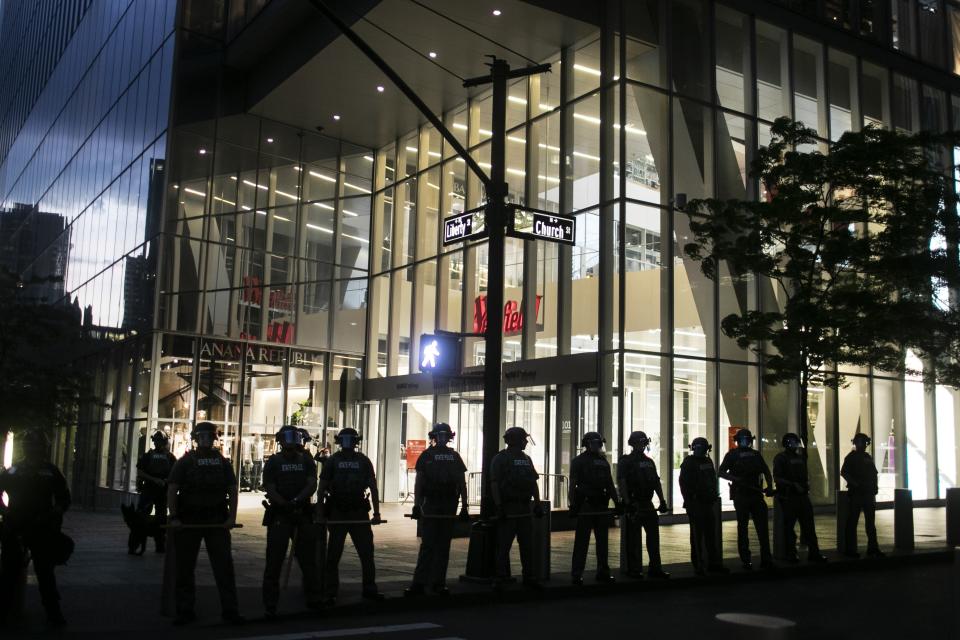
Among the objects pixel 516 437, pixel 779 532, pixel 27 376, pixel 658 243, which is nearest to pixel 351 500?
pixel 516 437

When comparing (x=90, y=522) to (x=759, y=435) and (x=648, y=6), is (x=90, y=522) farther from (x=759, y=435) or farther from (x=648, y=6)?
(x=648, y=6)

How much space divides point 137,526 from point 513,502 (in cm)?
663

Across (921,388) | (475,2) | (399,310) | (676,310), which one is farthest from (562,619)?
(921,388)

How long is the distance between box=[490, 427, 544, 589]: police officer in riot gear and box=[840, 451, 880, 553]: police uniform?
6.32 meters

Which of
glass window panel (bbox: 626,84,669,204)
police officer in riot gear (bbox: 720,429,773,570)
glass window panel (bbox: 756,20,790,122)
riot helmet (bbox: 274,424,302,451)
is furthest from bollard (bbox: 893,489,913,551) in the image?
glass window panel (bbox: 756,20,790,122)

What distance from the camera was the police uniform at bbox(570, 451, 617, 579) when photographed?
1170 centimetres

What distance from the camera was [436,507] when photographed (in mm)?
10602

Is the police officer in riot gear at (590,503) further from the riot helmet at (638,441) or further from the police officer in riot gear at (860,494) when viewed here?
the police officer in riot gear at (860,494)

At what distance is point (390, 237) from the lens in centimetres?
2998

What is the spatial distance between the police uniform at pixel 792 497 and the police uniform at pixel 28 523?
10.0m

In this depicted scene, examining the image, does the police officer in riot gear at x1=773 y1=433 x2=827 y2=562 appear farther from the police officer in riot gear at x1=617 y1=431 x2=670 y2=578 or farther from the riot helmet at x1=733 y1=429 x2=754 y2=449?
the police officer in riot gear at x1=617 y1=431 x2=670 y2=578

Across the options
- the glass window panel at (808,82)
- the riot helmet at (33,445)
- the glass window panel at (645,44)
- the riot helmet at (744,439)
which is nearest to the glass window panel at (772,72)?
the glass window panel at (808,82)

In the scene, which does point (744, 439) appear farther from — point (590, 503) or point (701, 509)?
point (590, 503)

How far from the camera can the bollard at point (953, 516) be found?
15922 millimetres
